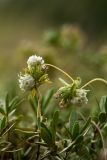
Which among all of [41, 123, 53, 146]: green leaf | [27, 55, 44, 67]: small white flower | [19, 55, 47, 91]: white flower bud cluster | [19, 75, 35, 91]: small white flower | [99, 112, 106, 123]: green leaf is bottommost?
[41, 123, 53, 146]: green leaf

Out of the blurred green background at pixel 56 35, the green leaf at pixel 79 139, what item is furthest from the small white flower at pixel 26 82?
the blurred green background at pixel 56 35

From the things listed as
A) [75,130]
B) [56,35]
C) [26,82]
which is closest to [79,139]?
[75,130]

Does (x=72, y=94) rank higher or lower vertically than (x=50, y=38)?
lower

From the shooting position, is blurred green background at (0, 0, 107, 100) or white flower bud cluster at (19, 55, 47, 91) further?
blurred green background at (0, 0, 107, 100)

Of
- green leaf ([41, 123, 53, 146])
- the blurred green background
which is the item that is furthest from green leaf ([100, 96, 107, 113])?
the blurred green background

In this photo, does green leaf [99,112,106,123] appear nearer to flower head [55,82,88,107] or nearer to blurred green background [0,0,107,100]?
flower head [55,82,88,107]

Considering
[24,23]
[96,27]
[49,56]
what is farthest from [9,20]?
[49,56]

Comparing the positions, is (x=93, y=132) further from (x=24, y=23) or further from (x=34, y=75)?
(x=24, y=23)
